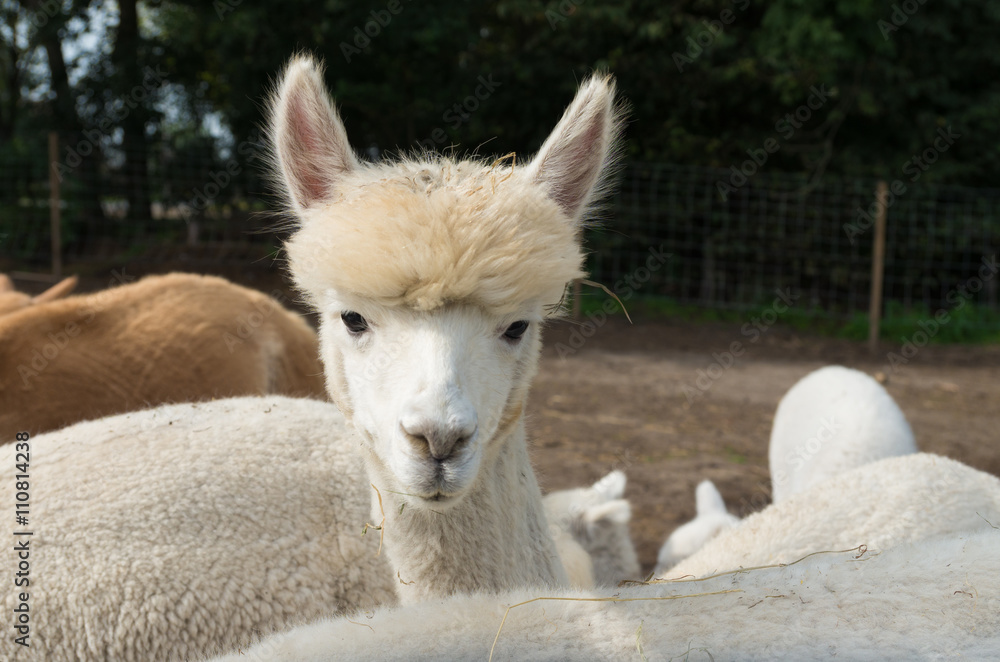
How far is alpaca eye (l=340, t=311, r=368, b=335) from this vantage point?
5.97ft

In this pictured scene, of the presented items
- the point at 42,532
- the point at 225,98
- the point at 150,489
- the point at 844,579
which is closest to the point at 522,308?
the point at 844,579

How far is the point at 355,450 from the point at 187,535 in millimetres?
612

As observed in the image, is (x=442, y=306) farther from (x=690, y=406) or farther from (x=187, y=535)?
(x=690, y=406)

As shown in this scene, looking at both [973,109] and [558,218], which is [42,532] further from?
[973,109]

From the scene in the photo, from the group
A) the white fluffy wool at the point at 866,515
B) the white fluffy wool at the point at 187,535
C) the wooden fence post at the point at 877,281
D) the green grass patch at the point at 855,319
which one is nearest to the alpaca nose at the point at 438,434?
the white fluffy wool at the point at 187,535

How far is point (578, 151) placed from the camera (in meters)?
2.00

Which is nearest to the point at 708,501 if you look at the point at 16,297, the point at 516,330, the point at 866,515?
the point at 866,515

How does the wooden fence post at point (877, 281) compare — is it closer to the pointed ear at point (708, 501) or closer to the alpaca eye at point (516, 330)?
the pointed ear at point (708, 501)

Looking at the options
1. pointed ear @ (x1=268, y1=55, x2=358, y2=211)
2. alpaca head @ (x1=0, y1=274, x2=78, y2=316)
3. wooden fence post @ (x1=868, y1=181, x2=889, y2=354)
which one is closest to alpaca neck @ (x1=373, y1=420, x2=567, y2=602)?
pointed ear @ (x1=268, y1=55, x2=358, y2=211)

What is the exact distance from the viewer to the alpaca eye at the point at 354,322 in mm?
1818

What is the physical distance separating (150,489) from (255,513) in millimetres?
314

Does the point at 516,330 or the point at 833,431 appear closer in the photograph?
the point at 516,330

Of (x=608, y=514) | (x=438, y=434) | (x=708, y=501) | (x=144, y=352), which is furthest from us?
(x=708, y=501)

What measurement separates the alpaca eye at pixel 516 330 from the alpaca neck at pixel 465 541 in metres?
0.25
